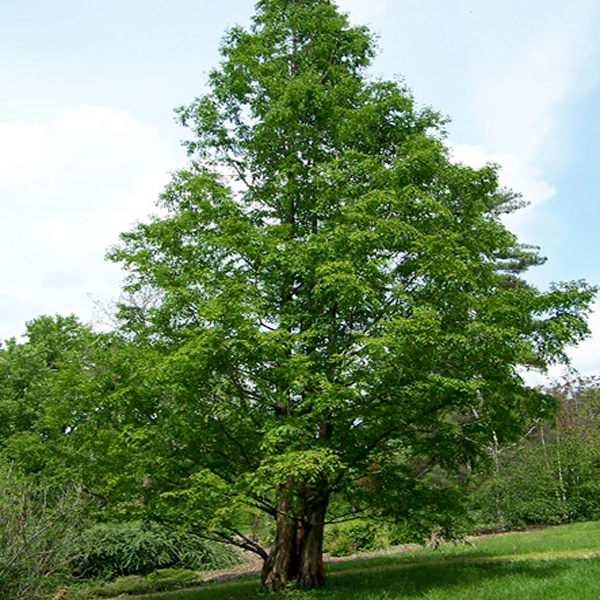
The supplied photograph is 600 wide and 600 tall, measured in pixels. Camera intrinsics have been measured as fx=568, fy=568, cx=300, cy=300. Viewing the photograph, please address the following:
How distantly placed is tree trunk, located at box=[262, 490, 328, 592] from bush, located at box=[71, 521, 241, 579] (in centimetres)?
496

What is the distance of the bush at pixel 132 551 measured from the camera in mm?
14625

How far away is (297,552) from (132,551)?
6753mm

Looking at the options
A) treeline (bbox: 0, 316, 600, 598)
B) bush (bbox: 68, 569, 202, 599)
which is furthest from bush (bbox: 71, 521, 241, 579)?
bush (bbox: 68, 569, 202, 599)

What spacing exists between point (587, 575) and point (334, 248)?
236 inches

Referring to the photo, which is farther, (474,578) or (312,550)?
(312,550)

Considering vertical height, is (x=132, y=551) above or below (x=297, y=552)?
below

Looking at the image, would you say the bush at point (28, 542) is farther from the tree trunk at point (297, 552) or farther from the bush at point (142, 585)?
the bush at point (142, 585)

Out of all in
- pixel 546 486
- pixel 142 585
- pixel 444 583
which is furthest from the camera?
pixel 546 486

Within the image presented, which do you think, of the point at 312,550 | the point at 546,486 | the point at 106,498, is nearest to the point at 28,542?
the point at 106,498

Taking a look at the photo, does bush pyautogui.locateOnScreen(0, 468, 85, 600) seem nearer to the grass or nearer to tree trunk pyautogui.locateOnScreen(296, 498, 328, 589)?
the grass

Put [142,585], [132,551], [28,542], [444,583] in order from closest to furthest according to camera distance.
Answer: [28,542], [444,583], [142,585], [132,551]

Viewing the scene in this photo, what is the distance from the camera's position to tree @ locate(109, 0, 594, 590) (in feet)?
27.4

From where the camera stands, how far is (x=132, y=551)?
48.6ft

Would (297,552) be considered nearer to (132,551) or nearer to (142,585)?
(142,585)
